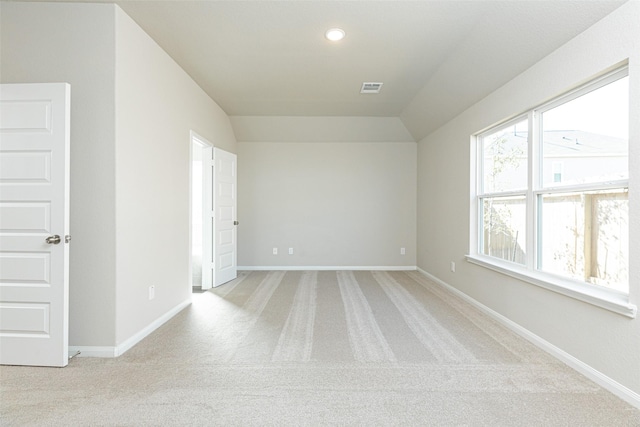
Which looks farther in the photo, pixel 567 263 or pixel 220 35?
pixel 220 35

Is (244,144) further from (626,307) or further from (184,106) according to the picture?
(626,307)

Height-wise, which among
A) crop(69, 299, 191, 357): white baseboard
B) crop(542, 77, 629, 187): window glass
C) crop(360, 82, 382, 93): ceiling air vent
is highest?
crop(360, 82, 382, 93): ceiling air vent

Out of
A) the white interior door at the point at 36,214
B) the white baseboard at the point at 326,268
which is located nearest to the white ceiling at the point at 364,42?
the white interior door at the point at 36,214

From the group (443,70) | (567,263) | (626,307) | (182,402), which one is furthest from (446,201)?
(182,402)

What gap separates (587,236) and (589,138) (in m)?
0.73

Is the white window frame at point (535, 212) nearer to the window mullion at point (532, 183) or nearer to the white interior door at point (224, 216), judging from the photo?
the window mullion at point (532, 183)

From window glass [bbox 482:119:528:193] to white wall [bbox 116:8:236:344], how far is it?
3.54 metres

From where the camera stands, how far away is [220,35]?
2.90 m

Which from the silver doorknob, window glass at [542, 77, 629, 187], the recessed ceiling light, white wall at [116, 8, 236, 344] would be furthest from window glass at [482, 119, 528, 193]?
the silver doorknob

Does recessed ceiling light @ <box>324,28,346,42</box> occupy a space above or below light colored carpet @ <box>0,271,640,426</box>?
above

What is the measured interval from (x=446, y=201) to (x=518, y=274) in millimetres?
1928

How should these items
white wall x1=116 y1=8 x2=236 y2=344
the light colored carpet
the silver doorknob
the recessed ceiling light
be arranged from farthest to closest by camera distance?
the recessed ceiling light → white wall x1=116 y1=8 x2=236 y2=344 → the silver doorknob → the light colored carpet

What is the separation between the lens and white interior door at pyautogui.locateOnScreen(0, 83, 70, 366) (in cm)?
225

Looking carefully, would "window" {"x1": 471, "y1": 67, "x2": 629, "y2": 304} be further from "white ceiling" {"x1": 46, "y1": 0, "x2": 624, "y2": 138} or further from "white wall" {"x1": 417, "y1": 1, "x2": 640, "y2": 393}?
"white ceiling" {"x1": 46, "y1": 0, "x2": 624, "y2": 138}
